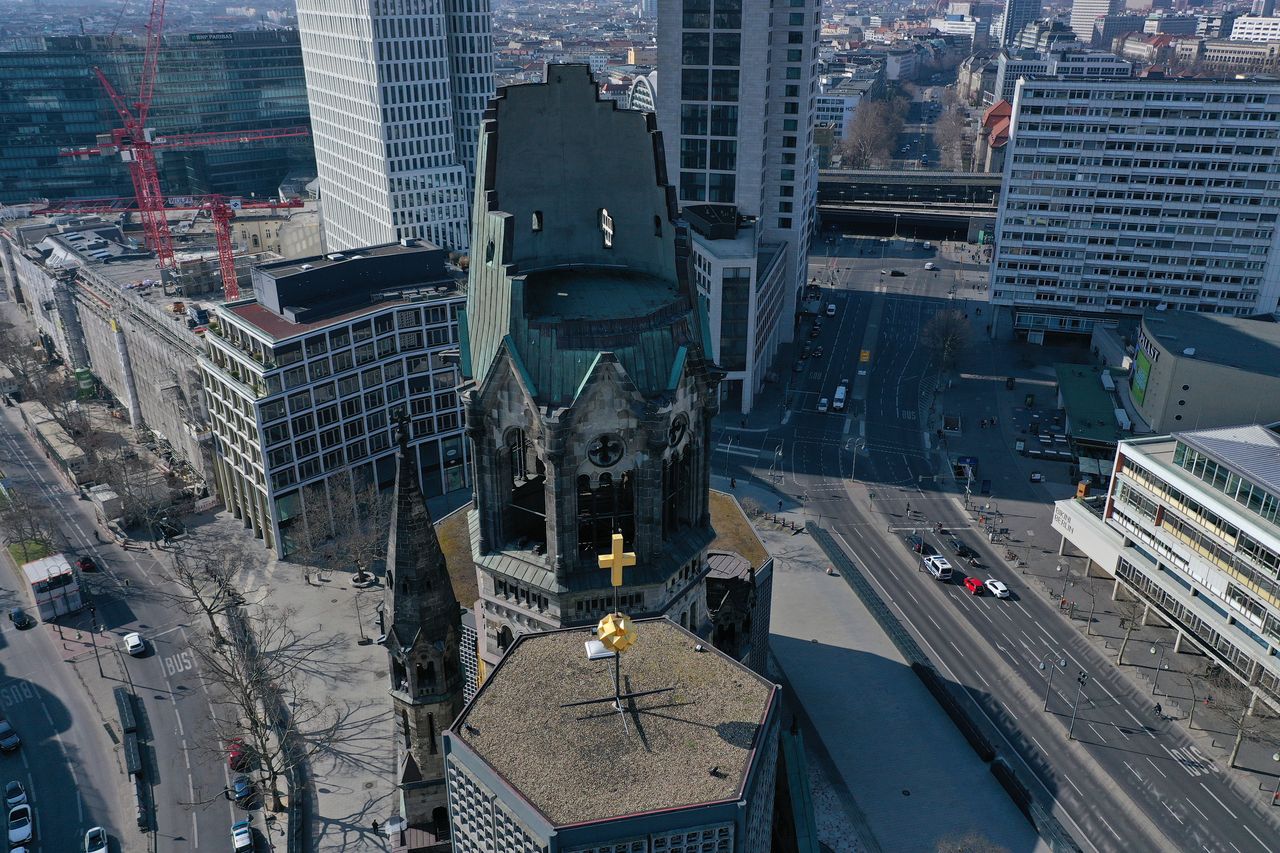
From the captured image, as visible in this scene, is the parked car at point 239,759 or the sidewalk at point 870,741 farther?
the parked car at point 239,759

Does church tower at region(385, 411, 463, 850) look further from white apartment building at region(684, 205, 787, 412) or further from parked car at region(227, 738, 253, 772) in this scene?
white apartment building at region(684, 205, 787, 412)

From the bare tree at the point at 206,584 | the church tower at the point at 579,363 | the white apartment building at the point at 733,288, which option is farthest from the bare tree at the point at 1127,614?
the bare tree at the point at 206,584

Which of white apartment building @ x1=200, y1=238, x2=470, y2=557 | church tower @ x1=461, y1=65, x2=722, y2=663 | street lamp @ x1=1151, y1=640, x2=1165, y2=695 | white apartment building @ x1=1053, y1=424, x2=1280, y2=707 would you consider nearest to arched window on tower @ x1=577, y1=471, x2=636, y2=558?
church tower @ x1=461, y1=65, x2=722, y2=663

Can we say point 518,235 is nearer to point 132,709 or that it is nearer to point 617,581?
A: point 617,581

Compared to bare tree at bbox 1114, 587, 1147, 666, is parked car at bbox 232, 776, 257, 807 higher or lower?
lower

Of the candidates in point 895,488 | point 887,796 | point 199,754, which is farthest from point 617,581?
point 895,488

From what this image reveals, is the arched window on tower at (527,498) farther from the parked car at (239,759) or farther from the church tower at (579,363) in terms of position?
the parked car at (239,759)

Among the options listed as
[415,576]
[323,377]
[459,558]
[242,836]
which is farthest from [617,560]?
[323,377]
